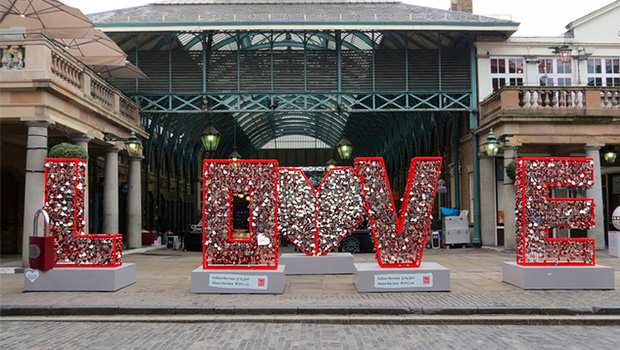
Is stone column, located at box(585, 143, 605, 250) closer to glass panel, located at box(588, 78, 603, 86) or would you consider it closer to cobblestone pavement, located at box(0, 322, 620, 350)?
glass panel, located at box(588, 78, 603, 86)

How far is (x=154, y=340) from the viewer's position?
802 cm

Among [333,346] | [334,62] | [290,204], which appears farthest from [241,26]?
[333,346]

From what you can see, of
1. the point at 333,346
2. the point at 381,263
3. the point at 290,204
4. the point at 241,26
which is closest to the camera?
the point at 333,346

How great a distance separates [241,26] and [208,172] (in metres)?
11.2

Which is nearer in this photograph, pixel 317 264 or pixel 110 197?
pixel 317 264

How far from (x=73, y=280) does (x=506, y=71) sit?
1890 cm

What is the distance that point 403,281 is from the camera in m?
11.5

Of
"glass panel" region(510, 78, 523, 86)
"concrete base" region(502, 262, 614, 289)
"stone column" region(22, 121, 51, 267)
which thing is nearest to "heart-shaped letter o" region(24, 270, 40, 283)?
"stone column" region(22, 121, 51, 267)

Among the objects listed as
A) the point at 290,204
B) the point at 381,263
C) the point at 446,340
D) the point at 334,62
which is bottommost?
the point at 446,340

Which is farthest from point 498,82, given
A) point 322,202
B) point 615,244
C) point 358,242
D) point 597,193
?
point 322,202

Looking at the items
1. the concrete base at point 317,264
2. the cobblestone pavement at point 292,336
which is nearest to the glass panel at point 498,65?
the concrete base at point 317,264

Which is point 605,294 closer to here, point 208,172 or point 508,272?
point 508,272

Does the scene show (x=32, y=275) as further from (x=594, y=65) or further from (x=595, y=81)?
(x=594, y=65)

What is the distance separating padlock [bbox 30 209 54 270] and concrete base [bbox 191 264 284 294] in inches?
116
